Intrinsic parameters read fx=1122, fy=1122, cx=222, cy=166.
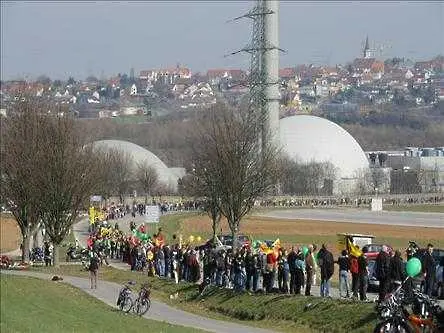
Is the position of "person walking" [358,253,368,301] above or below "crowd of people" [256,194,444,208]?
below

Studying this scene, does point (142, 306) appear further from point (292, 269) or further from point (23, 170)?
point (23, 170)

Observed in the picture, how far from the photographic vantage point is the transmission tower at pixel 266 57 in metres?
140

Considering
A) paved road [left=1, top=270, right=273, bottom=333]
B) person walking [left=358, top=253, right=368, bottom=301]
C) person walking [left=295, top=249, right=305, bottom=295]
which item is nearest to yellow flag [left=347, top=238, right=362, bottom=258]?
person walking [left=358, top=253, right=368, bottom=301]

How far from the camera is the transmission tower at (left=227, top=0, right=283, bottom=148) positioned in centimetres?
13962

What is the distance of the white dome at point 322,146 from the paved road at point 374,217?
60578mm

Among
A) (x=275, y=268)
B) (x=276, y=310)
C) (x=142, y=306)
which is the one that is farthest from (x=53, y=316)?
(x=275, y=268)

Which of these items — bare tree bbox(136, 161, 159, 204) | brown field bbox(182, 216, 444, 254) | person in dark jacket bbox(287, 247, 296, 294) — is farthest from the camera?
bare tree bbox(136, 161, 159, 204)

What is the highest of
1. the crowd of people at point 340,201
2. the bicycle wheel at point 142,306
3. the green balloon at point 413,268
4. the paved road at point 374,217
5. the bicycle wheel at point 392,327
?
the crowd of people at point 340,201

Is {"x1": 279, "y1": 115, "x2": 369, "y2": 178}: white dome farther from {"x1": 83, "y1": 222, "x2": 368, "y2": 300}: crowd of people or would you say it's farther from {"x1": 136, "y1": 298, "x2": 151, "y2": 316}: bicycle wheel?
{"x1": 136, "y1": 298, "x2": 151, "y2": 316}: bicycle wheel

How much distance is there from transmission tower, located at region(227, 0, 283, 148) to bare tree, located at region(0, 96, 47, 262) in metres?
77.7

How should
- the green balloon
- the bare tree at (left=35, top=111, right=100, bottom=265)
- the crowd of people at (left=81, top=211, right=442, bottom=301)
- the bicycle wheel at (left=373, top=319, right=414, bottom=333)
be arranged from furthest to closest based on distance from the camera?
the bare tree at (left=35, top=111, right=100, bottom=265) → the crowd of people at (left=81, top=211, right=442, bottom=301) → the green balloon → the bicycle wheel at (left=373, top=319, right=414, bottom=333)

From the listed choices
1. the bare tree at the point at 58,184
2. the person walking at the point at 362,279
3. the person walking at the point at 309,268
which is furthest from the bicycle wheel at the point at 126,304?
the bare tree at the point at 58,184

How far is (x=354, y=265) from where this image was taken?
28.5 metres

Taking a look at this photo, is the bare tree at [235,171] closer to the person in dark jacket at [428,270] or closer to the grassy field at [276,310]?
the grassy field at [276,310]
